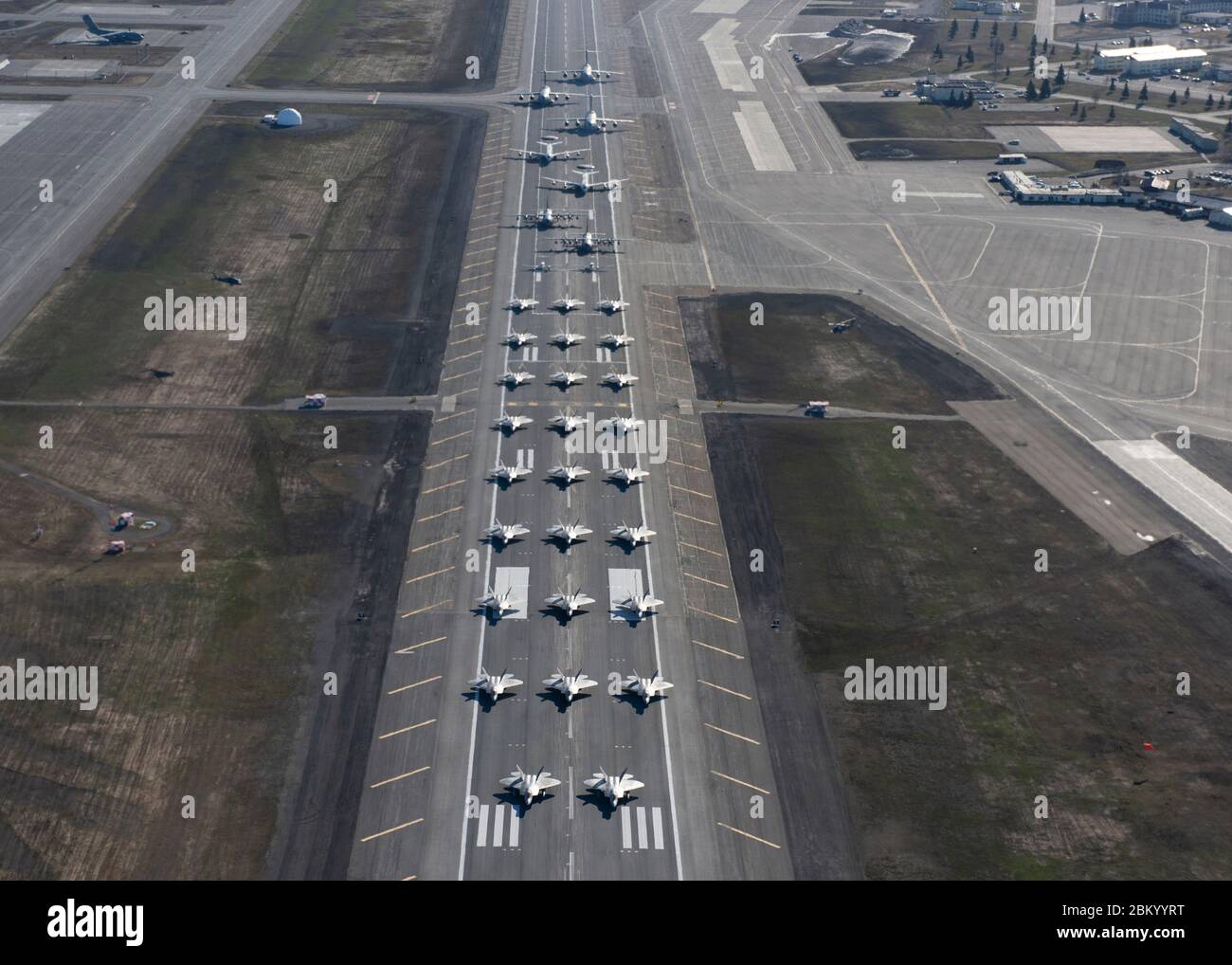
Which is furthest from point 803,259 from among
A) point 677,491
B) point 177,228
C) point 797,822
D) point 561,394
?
point 797,822

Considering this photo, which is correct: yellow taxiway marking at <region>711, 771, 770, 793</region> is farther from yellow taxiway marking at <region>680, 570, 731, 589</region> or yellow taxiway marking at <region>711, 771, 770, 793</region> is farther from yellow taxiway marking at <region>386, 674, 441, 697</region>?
yellow taxiway marking at <region>386, 674, 441, 697</region>

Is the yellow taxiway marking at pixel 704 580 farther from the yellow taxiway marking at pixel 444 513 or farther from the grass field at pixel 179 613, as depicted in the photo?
the grass field at pixel 179 613

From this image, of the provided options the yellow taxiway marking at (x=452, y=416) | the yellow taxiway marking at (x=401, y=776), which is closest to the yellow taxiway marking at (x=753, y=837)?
the yellow taxiway marking at (x=401, y=776)

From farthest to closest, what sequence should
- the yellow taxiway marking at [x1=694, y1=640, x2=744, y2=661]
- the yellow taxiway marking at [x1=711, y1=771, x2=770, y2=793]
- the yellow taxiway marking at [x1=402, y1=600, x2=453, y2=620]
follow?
the yellow taxiway marking at [x1=402, y1=600, x2=453, y2=620] → the yellow taxiway marking at [x1=694, y1=640, x2=744, y2=661] → the yellow taxiway marking at [x1=711, y1=771, x2=770, y2=793]

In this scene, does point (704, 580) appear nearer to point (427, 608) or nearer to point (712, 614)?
point (712, 614)

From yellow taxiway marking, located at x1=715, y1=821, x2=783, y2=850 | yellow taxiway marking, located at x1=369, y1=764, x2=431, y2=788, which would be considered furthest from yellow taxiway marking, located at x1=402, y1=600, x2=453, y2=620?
yellow taxiway marking, located at x1=715, y1=821, x2=783, y2=850

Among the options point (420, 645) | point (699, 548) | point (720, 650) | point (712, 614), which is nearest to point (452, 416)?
point (699, 548)
